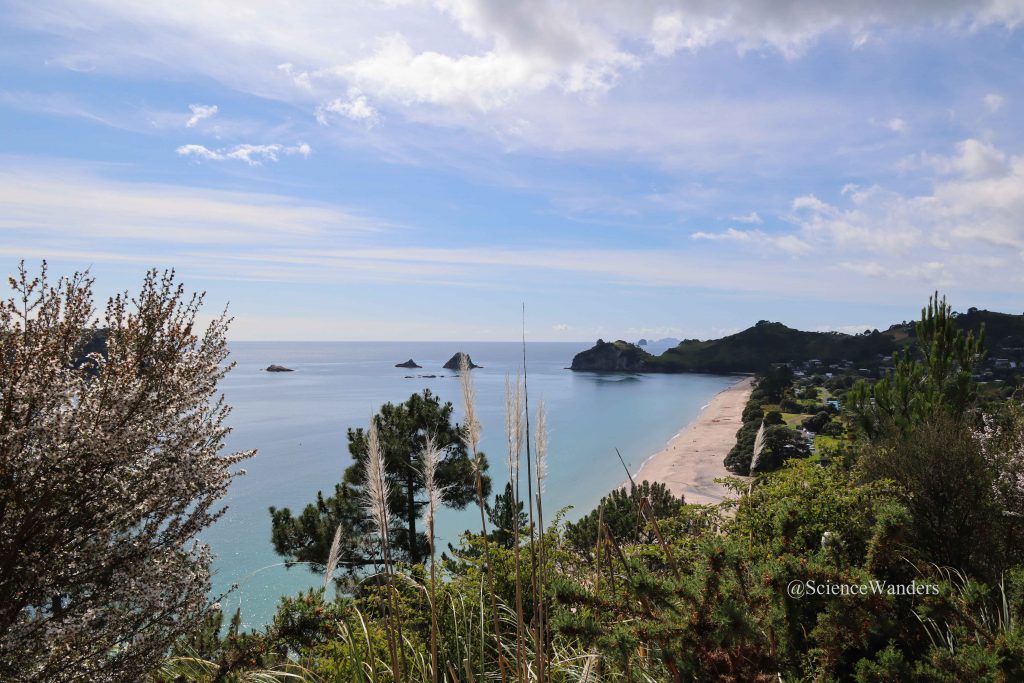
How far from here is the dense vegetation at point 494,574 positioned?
92.4 inches

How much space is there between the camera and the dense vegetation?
Result: 7.70 feet

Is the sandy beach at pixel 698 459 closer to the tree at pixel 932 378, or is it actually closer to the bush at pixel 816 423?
the bush at pixel 816 423

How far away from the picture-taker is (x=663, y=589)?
99.7 inches

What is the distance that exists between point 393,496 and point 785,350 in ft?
388

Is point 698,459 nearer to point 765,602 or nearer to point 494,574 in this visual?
point 494,574

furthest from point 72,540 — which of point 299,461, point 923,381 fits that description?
point 299,461

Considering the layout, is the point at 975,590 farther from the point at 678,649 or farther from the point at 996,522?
the point at 996,522

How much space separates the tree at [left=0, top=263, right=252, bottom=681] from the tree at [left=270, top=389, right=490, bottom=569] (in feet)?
26.8

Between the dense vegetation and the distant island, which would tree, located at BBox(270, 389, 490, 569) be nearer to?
the dense vegetation

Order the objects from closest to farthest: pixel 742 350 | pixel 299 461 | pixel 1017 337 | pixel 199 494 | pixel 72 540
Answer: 1. pixel 72 540
2. pixel 199 494
3. pixel 299 461
4. pixel 1017 337
5. pixel 742 350

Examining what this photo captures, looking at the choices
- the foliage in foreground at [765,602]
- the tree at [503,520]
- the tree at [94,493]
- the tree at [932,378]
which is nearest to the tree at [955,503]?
the foliage in foreground at [765,602]

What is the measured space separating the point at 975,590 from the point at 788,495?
2842 mm

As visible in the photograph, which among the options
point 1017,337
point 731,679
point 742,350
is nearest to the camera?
point 731,679

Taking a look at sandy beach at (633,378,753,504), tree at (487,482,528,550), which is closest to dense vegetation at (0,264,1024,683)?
tree at (487,482,528,550)
